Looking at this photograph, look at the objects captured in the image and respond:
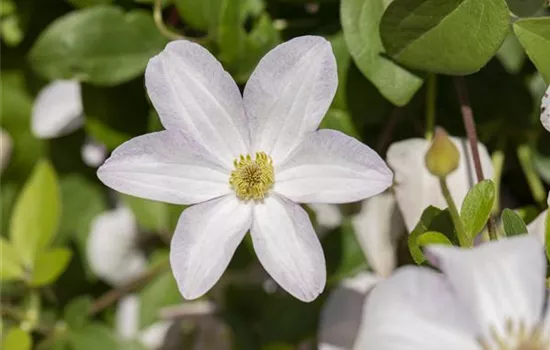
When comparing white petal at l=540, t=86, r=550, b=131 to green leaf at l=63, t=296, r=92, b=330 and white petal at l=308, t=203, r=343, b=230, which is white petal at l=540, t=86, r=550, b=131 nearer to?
white petal at l=308, t=203, r=343, b=230

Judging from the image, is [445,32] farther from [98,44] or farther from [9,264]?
[9,264]

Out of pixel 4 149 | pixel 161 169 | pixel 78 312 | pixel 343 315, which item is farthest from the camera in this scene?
pixel 4 149

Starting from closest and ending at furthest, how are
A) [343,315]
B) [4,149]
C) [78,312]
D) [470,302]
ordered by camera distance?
1. [470,302]
2. [343,315]
3. [78,312]
4. [4,149]

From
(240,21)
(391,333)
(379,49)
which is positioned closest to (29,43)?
(240,21)

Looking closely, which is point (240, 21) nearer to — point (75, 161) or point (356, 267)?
point (356, 267)

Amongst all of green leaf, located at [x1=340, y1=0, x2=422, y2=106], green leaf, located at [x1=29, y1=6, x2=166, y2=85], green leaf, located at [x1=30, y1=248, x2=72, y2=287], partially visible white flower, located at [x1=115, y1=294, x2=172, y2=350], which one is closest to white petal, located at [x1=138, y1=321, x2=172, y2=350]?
partially visible white flower, located at [x1=115, y1=294, x2=172, y2=350]

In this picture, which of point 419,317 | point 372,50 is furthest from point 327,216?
point 419,317

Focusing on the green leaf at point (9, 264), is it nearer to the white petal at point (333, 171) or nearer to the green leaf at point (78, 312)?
the green leaf at point (78, 312)
